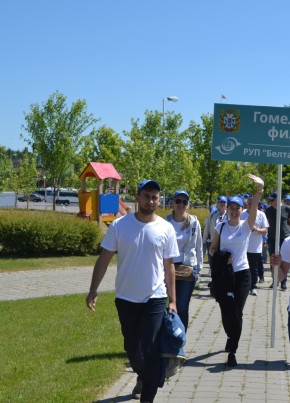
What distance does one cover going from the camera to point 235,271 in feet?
23.7

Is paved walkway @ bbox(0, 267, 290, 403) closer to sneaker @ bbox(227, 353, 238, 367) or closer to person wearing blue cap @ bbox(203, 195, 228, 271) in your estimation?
sneaker @ bbox(227, 353, 238, 367)

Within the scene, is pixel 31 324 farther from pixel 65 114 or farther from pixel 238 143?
pixel 65 114

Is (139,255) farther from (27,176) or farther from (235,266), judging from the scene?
(27,176)

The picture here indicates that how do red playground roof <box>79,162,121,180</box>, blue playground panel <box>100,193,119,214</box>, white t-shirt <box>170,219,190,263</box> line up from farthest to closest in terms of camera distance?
red playground roof <box>79,162,121,180</box> → blue playground panel <box>100,193,119,214</box> → white t-shirt <box>170,219,190,263</box>

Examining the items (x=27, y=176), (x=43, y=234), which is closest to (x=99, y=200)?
(x=43, y=234)

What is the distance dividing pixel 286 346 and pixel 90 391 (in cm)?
310

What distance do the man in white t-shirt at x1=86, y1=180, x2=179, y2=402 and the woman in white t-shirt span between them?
1.88 metres

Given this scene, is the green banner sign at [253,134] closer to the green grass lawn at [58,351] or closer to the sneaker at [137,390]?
the green grass lawn at [58,351]

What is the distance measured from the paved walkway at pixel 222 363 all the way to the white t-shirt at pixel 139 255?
3.56ft

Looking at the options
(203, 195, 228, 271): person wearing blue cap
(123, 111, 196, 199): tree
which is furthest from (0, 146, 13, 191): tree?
(203, 195, 228, 271): person wearing blue cap

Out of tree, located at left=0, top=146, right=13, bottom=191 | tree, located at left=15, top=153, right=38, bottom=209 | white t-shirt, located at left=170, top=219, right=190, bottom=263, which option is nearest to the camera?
white t-shirt, located at left=170, top=219, right=190, bottom=263

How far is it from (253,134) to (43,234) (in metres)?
10.3

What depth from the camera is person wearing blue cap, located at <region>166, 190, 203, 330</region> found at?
23.1ft

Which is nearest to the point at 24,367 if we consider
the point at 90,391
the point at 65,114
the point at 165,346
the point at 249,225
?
the point at 90,391
